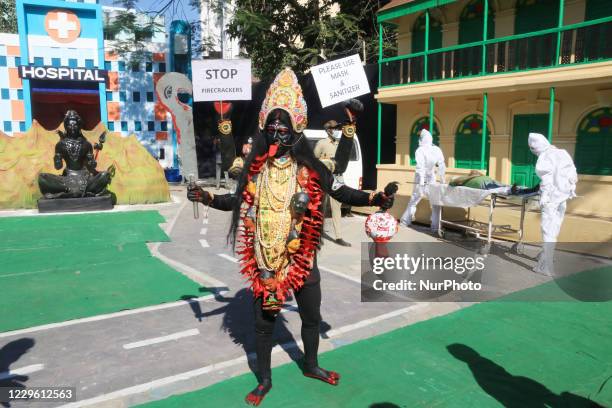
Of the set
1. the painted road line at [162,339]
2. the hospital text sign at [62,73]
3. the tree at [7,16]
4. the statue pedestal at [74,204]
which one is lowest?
the painted road line at [162,339]

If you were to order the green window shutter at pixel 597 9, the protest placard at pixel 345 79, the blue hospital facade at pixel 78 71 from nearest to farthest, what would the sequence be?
1. the protest placard at pixel 345 79
2. the green window shutter at pixel 597 9
3. the blue hospital facade at pixel 78 71

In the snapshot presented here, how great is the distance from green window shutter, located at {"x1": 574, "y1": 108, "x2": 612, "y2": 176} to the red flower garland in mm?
10360

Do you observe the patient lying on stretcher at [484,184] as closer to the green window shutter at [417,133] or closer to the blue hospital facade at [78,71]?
the green window shutter at [417,133]

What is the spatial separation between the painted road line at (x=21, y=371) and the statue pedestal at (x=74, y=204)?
8.64m

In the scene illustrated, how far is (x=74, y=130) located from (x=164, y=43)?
33.0ft

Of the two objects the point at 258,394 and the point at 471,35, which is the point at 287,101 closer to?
the point at 258,394

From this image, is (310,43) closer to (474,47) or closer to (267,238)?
(474,47)

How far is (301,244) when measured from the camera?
331 centimetres

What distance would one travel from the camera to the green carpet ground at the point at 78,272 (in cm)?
520

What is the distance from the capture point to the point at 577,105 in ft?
37.2

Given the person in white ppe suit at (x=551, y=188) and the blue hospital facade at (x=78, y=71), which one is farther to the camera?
the blue hospital facade at (x=78, y=71)

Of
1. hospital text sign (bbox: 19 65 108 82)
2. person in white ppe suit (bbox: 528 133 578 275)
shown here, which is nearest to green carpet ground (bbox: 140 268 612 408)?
person in white ppe suit (bbox: 528 133 578 275)

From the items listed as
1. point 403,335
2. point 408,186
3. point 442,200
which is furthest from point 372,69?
point 403,335

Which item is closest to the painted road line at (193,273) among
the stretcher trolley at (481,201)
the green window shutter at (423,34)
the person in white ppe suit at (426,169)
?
the stretcher trolley at (481,201)
